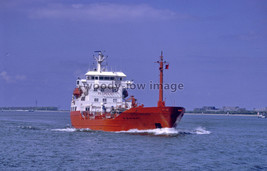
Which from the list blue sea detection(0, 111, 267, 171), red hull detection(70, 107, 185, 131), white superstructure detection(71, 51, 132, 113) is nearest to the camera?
blue sea detection(0, 111, 267, 171)

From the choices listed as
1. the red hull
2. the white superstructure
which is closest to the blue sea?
the red hull

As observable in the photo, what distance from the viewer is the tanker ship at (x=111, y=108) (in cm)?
4281

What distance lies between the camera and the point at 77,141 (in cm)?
3916

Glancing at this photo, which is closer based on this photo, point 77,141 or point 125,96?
point 77,141

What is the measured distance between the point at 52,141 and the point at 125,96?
16276 mm

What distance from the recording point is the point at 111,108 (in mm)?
49188

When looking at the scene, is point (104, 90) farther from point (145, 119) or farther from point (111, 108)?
point (145, 119)

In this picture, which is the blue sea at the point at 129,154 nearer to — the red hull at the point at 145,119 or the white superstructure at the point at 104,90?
the red hull at the point at 145,119

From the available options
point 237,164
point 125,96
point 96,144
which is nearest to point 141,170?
point 237,164

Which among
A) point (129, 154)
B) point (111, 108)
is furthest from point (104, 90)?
point (129, 154)

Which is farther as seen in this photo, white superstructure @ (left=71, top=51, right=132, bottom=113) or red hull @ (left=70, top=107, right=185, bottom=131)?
white superstructure @ (left=71, top=51, right=132, bottom=113)

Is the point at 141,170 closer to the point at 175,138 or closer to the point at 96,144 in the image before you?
the point at 96,144

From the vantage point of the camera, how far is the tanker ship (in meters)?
42.8

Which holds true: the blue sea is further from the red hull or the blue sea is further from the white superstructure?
the white superstructure
